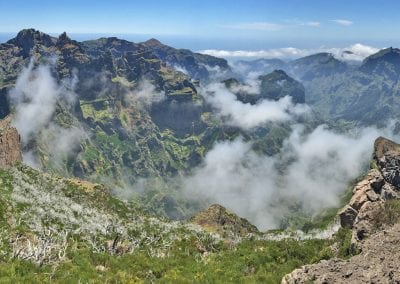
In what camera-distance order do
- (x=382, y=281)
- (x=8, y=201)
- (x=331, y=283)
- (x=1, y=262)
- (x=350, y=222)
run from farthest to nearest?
(x=8, y=201) → (x=350, y=222) → (x=1, y=262) → (x=331, y=283) → (x=382, y=281)

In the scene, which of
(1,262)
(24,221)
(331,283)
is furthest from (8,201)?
(331,283)

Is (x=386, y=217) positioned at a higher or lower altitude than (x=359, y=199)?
higher

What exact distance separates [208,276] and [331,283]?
16819mm

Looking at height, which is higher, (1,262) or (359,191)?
(1,262)

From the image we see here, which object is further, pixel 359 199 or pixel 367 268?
pixel 359 199

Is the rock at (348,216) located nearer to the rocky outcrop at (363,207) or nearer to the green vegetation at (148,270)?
the rocky outcrop at (363,207)

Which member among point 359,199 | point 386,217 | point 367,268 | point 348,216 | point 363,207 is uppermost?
point 367,268

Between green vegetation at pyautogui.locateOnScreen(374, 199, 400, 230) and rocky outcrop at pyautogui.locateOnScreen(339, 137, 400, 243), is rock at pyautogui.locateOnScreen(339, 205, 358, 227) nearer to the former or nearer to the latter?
rocky outcrop at pyautogui.locateOnScreen(339, 137, 400, 243)

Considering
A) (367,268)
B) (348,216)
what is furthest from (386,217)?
(348,216)

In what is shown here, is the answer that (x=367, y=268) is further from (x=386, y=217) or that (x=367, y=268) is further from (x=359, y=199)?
(x=359, y=199)

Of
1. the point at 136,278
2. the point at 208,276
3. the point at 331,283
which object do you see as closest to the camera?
the point at 331,283

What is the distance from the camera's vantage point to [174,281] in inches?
2093

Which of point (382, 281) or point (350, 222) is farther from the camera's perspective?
point (350, 222)

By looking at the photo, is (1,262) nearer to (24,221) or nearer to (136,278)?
(136,278)
